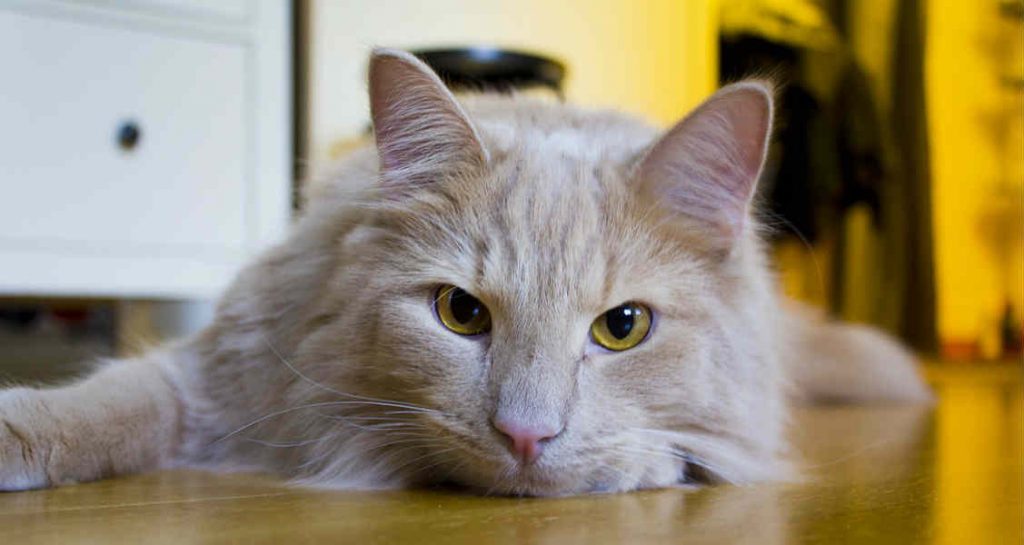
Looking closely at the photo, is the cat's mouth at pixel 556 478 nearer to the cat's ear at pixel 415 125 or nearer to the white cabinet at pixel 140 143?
the cat's ear at pixel 415 125

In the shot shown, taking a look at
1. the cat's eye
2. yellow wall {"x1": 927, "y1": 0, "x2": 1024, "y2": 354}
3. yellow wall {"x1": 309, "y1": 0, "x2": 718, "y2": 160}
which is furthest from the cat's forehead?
yellow wall {"x1": 927, "y1": 0, "x2": 1024, "y2": 354}

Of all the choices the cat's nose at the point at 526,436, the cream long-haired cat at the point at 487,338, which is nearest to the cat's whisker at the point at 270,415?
the cream long-haired cat at the point at 487,338

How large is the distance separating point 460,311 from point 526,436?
198mm

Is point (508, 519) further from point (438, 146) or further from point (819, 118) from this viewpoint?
point (819, 118)

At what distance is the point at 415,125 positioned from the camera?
125 cm

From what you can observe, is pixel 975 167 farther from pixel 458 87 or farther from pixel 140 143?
pixel 140 143

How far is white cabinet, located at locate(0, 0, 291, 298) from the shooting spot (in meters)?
2.18

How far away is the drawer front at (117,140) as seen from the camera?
217 cm

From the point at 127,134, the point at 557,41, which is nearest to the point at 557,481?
the point at 127,134

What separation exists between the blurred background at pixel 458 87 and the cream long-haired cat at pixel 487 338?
0.35 m

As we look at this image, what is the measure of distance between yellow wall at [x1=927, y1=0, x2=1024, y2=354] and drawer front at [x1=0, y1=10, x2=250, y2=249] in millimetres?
3419

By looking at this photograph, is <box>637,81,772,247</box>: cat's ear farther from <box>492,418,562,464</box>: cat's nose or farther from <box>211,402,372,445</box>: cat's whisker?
<box>211,402,372,445</box>: cat's whisker

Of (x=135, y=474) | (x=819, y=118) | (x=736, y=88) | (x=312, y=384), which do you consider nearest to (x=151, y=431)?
(x=135, y=474)

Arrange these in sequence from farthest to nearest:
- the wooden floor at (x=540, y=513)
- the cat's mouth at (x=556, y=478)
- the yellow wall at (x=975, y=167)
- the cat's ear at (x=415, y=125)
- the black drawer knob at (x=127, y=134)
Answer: the yellow wall at (x=975, y=167) < the black drawer knob at (x=127, y=134) < the cat's ear at (x=415, y=125) < the cat's mouth at (x=556, y=478) < the wooden floor at (x=540, y=513)
